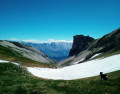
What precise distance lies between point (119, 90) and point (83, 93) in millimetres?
4038

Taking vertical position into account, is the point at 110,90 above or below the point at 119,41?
below

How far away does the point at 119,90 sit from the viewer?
12.9 metres

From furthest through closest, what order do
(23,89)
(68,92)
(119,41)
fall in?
(119,41) → (23,89) → (68,92)

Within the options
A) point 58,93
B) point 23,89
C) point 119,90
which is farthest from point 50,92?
point 119,90

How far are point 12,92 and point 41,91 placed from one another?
361cm

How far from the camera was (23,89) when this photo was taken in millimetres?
15297

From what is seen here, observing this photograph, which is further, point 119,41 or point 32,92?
point 119,41

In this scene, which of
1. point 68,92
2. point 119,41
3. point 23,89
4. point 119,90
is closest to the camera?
point 119,90

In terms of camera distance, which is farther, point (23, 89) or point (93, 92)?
point (23, 89)

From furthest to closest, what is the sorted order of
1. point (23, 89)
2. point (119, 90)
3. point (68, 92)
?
point (23, 89) → point (68, 92) → point (119, 90)

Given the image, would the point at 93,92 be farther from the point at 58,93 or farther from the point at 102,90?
the point at 58,93

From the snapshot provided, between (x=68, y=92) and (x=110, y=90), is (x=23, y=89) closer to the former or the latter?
(x=68, y=92)

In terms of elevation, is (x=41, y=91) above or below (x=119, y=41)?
below

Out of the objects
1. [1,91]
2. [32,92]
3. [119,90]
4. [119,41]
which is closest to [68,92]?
[32,92]
